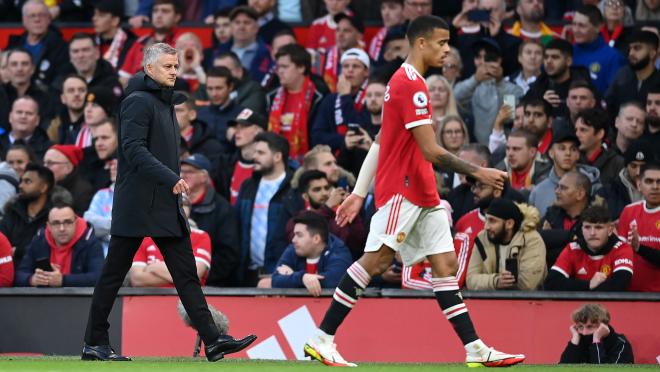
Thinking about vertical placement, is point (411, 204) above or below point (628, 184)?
above

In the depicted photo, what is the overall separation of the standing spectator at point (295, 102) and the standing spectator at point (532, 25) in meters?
2.66

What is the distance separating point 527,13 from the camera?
1742 cm

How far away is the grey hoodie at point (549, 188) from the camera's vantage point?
46.1ft

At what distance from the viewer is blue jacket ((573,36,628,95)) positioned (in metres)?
16.6

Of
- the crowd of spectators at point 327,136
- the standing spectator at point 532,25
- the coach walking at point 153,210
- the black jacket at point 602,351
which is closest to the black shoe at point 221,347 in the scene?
the coach walking at point 153,210

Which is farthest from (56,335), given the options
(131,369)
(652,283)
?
(652,283)

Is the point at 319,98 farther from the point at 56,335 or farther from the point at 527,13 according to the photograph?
the point at 56,335

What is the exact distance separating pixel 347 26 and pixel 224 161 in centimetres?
278

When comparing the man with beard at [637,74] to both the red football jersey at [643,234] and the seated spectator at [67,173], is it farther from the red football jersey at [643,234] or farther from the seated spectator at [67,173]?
the seated spectator at [67,173]

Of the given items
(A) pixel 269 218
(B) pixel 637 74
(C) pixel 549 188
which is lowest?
(A) pixel 269 218

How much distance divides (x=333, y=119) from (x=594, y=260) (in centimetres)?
441

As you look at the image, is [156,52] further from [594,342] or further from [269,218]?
[269,218]

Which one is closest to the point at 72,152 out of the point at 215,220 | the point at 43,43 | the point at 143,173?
the point at 215,220

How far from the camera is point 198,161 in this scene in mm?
14742
